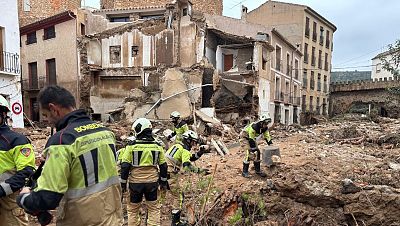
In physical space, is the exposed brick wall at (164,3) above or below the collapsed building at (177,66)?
above

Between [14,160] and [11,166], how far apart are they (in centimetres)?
8

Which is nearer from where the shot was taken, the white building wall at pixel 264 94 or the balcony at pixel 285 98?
the white building wall at pixel 264 94

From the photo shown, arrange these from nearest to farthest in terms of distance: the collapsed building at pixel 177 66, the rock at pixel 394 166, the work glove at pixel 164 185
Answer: the work glove at pixel 164 185 < the rock at pixel 394 166 < the collapsed building at pixel 177 66

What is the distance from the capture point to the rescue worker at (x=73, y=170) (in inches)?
88.3

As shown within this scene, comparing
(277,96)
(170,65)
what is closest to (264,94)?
(277,96)

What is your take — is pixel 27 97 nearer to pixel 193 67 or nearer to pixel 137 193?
pixel 193 67

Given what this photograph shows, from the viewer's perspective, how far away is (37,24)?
922 inches

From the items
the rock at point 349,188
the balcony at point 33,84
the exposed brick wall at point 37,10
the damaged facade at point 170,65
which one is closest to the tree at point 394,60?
the damaged facade at point 170,65

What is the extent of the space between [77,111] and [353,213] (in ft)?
13.7

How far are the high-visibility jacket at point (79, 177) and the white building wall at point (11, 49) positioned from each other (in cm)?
1291

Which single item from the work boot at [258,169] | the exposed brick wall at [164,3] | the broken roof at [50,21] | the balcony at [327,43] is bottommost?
the work boot at [258,169]

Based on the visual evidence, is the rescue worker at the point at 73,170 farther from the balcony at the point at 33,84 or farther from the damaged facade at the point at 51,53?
the balcony at the point at 33,84

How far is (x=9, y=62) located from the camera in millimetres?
14188

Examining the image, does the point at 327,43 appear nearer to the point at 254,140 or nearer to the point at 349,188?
the point at 254,140
